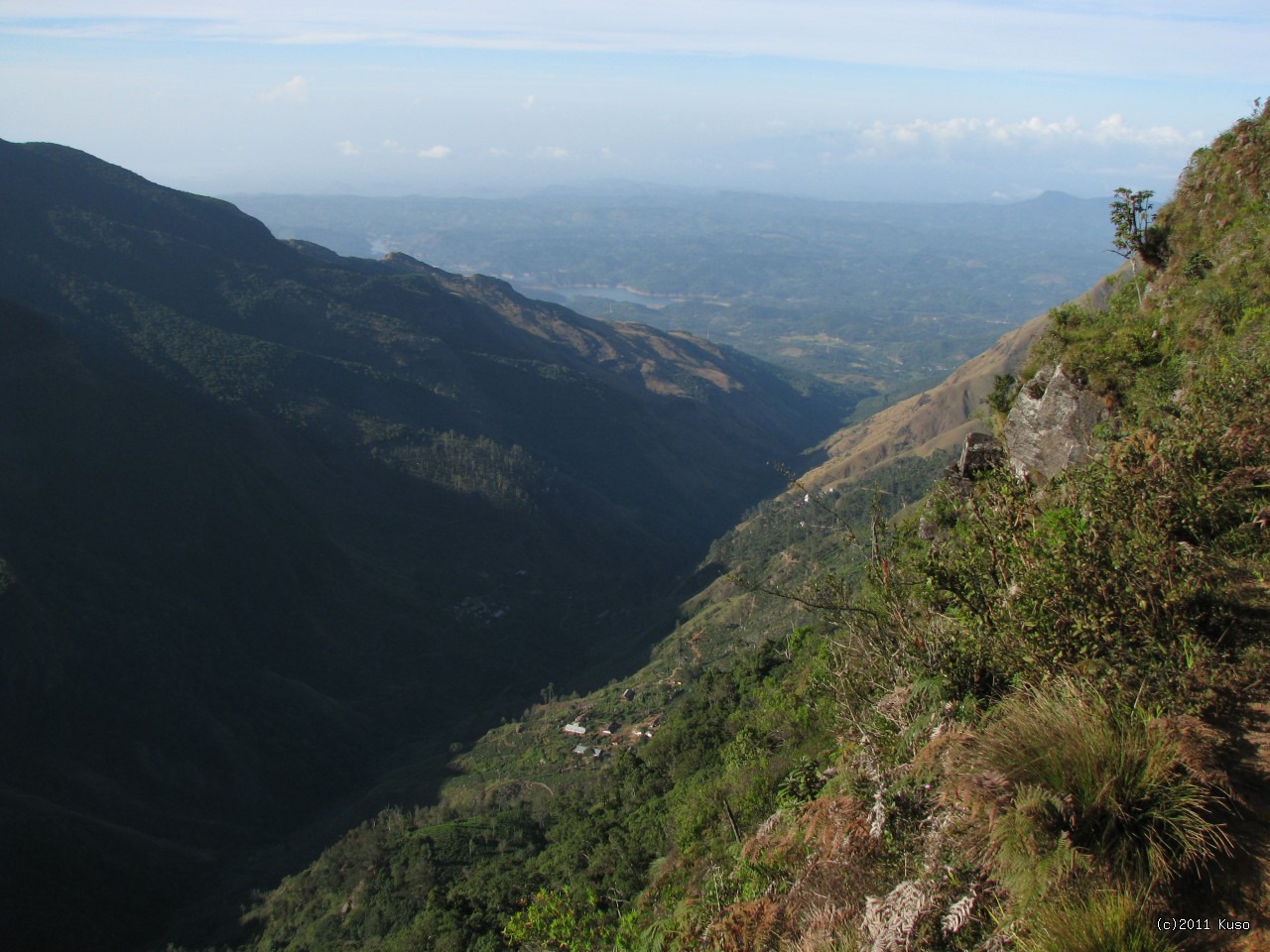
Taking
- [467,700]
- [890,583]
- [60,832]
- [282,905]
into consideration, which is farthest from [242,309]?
[890,583]

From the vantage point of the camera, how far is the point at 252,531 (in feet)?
223

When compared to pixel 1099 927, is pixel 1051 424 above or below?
above

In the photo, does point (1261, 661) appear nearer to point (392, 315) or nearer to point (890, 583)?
point (890, 583)

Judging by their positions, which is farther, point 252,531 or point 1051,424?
point 252,531

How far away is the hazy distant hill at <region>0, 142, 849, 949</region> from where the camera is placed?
148ft

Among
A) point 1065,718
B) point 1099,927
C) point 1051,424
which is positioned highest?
point 1051,424

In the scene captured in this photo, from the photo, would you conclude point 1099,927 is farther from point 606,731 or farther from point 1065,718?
point 606,731

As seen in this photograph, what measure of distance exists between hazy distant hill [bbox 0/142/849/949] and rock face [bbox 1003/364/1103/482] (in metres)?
40.1

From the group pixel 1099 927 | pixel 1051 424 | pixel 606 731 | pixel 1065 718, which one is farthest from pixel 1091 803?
pixel 606 731

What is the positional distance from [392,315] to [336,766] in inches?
3196

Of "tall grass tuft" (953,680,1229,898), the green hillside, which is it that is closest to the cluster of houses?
the green hillside

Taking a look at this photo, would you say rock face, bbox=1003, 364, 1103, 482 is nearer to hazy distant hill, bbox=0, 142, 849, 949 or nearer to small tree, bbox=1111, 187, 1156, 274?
small tree, bbox=1111, 187, 1156, 274

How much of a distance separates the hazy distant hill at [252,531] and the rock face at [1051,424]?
Result: 40.1 meters

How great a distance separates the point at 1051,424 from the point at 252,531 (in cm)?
6553
